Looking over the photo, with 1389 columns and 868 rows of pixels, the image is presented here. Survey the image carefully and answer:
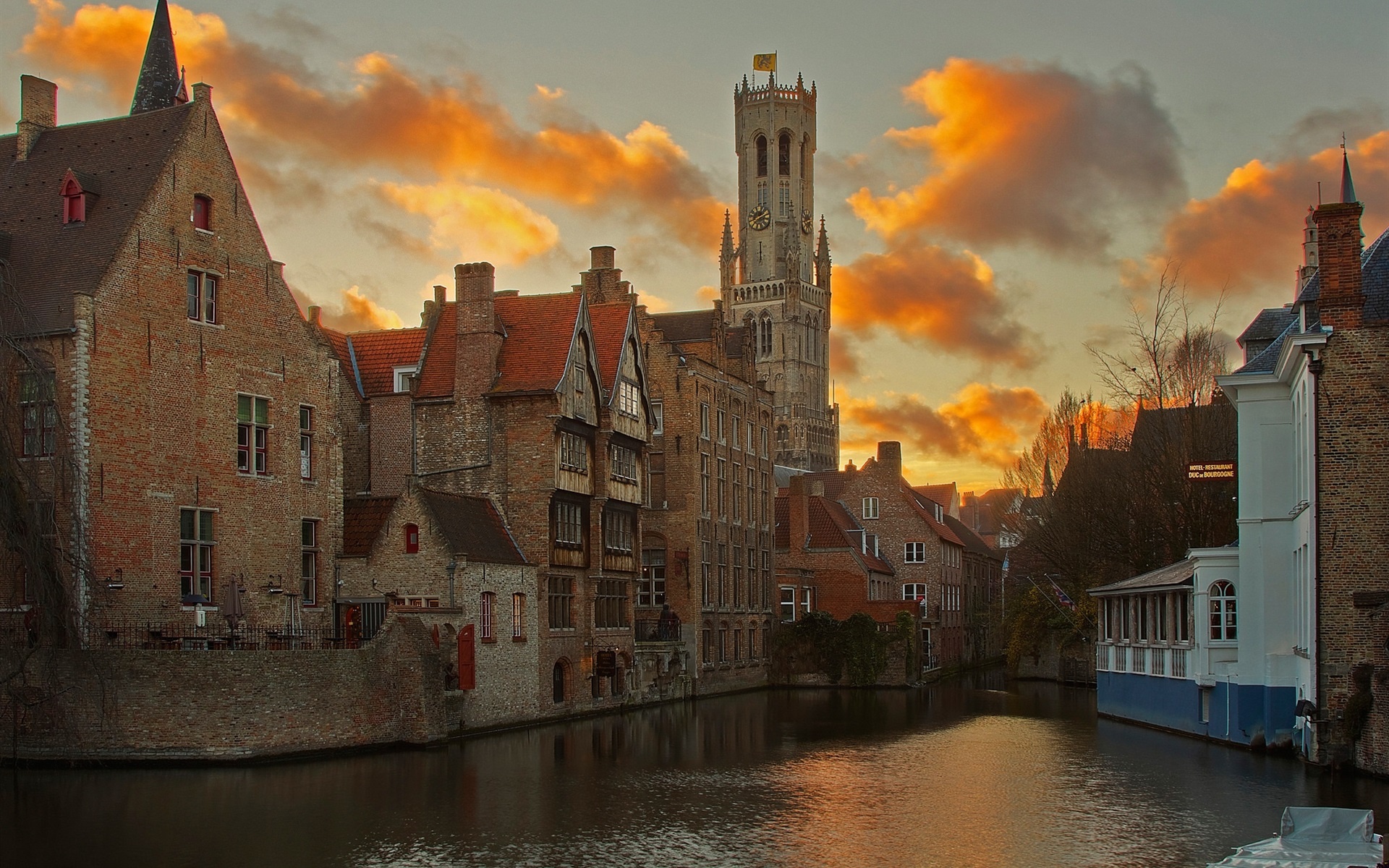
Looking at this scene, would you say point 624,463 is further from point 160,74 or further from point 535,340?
point 160,74

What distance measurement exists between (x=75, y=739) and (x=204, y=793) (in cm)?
578

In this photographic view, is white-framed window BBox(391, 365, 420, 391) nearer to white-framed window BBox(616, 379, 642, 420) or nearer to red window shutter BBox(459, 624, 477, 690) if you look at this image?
white-framed window BBox(616, 379, 642, 420)

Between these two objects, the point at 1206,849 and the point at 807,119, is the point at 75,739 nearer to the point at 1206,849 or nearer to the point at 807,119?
the point at 1206,849

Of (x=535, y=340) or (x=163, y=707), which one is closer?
(x=163, y=707)

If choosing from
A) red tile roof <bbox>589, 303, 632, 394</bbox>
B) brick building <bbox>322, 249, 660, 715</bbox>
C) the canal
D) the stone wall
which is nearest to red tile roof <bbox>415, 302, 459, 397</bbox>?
brick building <bbox>322, 249, 660, 715</bbox>

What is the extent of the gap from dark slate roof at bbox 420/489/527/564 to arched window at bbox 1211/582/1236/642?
1768cm

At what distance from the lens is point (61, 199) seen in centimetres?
3509

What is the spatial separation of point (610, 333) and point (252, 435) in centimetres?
1373

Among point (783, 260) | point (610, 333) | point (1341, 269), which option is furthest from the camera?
point (783, 260)

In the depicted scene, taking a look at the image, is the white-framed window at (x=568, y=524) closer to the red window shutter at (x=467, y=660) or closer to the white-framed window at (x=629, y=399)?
the white-framed window at (x=629, y=399)

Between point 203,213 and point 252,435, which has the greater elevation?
point 203,213

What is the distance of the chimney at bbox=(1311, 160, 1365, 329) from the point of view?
28.6m

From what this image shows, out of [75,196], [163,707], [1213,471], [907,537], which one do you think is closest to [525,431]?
[75,196]

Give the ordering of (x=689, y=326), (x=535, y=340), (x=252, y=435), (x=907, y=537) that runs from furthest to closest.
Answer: (x=907, y=537) < (x=689, y=326) < (x=535, y=340) < (x=252, y=435)
